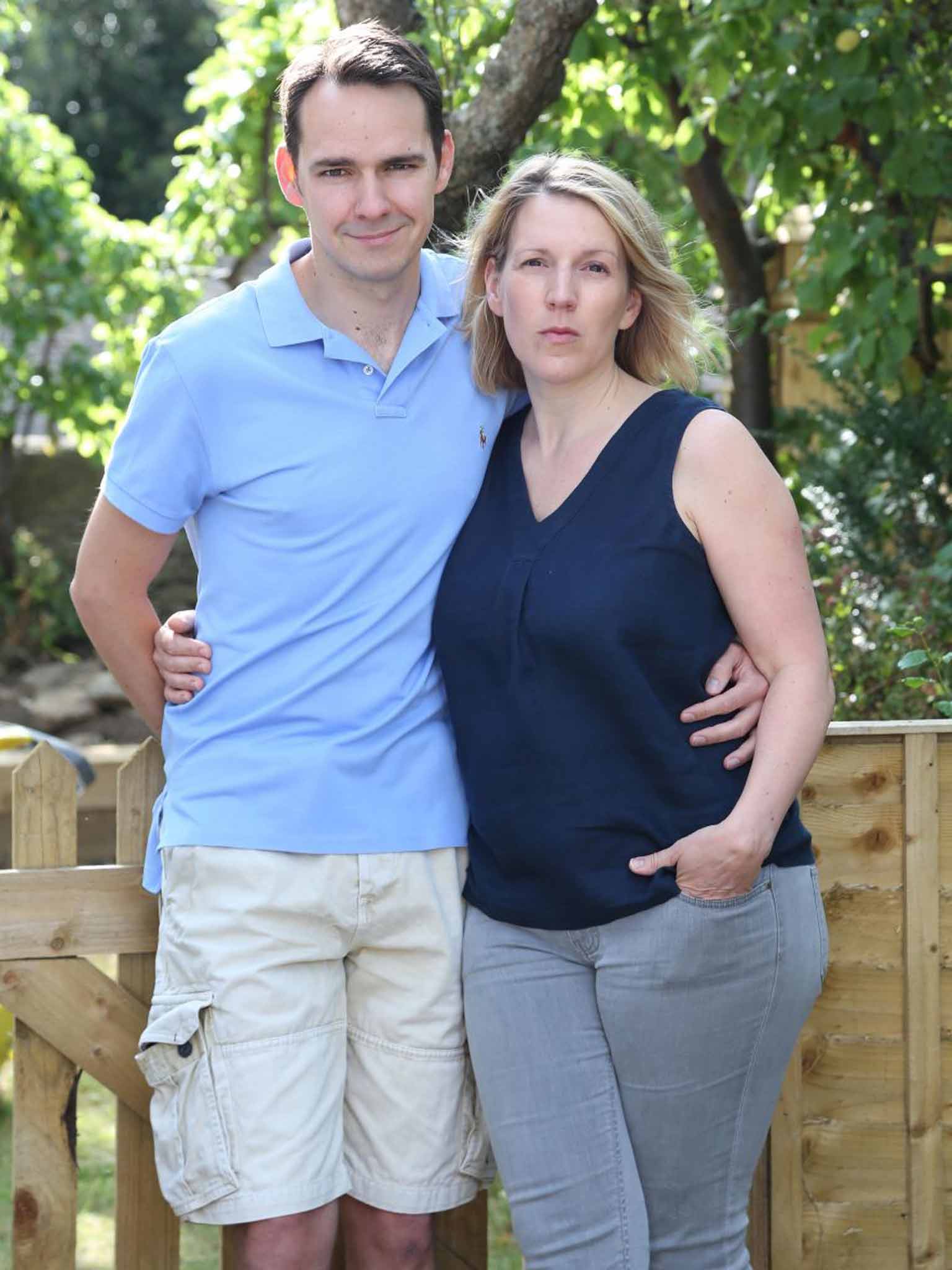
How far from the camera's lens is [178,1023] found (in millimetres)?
2312

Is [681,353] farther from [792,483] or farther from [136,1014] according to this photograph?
[792,483]

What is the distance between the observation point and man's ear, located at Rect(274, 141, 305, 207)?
2492 mm

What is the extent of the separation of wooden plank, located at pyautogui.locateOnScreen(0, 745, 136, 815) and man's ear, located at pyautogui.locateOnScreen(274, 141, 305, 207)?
505 cm

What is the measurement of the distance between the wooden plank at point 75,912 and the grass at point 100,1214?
130cm

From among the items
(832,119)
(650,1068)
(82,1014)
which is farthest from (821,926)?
(832,119)

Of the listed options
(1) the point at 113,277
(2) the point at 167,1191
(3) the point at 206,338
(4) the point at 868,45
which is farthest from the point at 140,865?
(1) the point at 113,277

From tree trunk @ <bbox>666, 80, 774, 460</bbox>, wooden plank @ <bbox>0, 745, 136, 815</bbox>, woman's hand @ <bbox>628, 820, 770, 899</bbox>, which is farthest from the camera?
wooden plank @ <bbox>0, 745, 136, 815</bbox>

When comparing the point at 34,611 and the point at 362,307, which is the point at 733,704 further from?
the point at 34,611

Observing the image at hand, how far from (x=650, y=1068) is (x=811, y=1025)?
2.27 feet

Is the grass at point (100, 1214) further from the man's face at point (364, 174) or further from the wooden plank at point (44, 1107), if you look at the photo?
the man's face at point (364, 174)

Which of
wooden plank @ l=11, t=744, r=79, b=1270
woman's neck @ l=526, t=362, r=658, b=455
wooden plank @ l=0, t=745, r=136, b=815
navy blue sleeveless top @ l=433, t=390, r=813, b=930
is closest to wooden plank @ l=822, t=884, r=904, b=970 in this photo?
navy blue sleeveless top @ l=433, t=390, r=813, b=930

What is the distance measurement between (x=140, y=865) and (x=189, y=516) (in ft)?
2.21

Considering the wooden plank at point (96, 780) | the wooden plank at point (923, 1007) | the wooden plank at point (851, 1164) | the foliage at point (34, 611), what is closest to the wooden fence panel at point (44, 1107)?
the wooden plank at point (851, 1164)

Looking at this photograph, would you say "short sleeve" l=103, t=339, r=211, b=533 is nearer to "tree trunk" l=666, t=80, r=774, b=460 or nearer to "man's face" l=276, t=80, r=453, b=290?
"man's face" l=276, t=80, r=453, b=290
